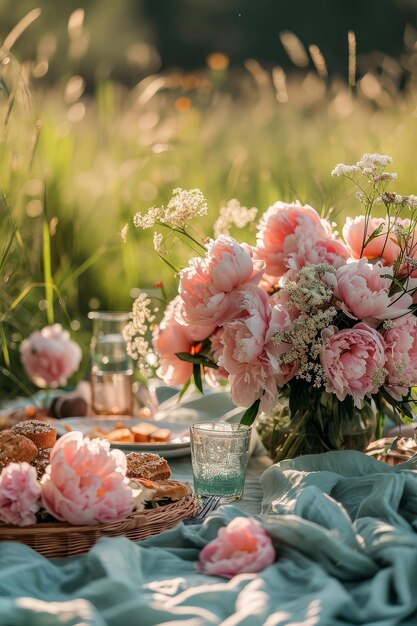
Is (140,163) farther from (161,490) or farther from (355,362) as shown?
(161,490)

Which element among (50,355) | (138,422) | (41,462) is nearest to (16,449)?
(41,462)

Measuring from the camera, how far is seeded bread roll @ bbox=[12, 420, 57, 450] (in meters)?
1.48

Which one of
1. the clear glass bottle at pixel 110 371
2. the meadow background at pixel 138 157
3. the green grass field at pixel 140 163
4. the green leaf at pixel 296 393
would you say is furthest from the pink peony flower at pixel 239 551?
the green grass field at pixel 140 163

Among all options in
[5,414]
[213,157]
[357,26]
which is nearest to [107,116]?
[213,157]

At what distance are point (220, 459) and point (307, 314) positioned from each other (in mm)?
274

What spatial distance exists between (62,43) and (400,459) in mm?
6377

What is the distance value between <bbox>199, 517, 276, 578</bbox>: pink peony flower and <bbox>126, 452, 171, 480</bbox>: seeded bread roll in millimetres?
286

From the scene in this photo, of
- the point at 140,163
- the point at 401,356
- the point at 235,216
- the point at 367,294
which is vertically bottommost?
the point at 401,356

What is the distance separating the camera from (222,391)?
7.58 ft

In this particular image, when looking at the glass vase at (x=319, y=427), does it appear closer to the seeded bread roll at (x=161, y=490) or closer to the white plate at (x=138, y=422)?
the white plate at (x=138, y=422)

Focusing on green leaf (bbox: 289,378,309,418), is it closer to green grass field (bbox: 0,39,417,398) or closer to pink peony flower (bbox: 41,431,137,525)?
pink peony flower (bbox: 41,431,137,525)

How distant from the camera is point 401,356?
1.55 metres

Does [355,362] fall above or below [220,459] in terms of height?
above

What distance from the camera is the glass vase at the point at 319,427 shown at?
1673mm
